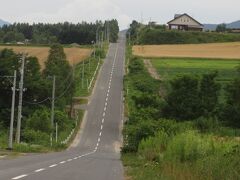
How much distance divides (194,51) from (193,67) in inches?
1564

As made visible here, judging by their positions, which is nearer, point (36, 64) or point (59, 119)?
point (59, 119)

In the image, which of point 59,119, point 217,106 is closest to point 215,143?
point 59,119

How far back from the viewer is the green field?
11330cm

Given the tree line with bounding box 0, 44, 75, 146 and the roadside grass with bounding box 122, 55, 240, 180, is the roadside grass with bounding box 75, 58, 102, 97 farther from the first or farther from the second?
the tree line with bounding box 0, 44, 75, 146

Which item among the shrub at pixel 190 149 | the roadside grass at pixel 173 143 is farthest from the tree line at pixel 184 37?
the shrub at pixel 190 149

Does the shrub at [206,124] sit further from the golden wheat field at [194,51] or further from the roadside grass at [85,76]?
the golden wheat field at [194,51]

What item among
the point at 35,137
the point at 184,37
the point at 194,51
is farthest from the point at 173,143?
the point at 184,37

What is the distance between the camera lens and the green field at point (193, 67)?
113 metres

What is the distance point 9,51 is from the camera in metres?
88.2

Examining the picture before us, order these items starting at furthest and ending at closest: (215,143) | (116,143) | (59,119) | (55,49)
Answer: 1. (55,49)
2. (59,119)
3. (116,143)
4. (215,143)

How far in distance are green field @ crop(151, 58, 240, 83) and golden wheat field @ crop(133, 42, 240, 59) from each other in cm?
980

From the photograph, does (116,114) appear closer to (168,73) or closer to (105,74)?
(168,73)

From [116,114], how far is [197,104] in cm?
1462

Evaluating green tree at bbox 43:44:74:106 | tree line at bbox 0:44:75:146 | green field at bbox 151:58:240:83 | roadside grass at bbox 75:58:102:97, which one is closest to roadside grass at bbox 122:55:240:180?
green field at bbox 151:58:240:83
